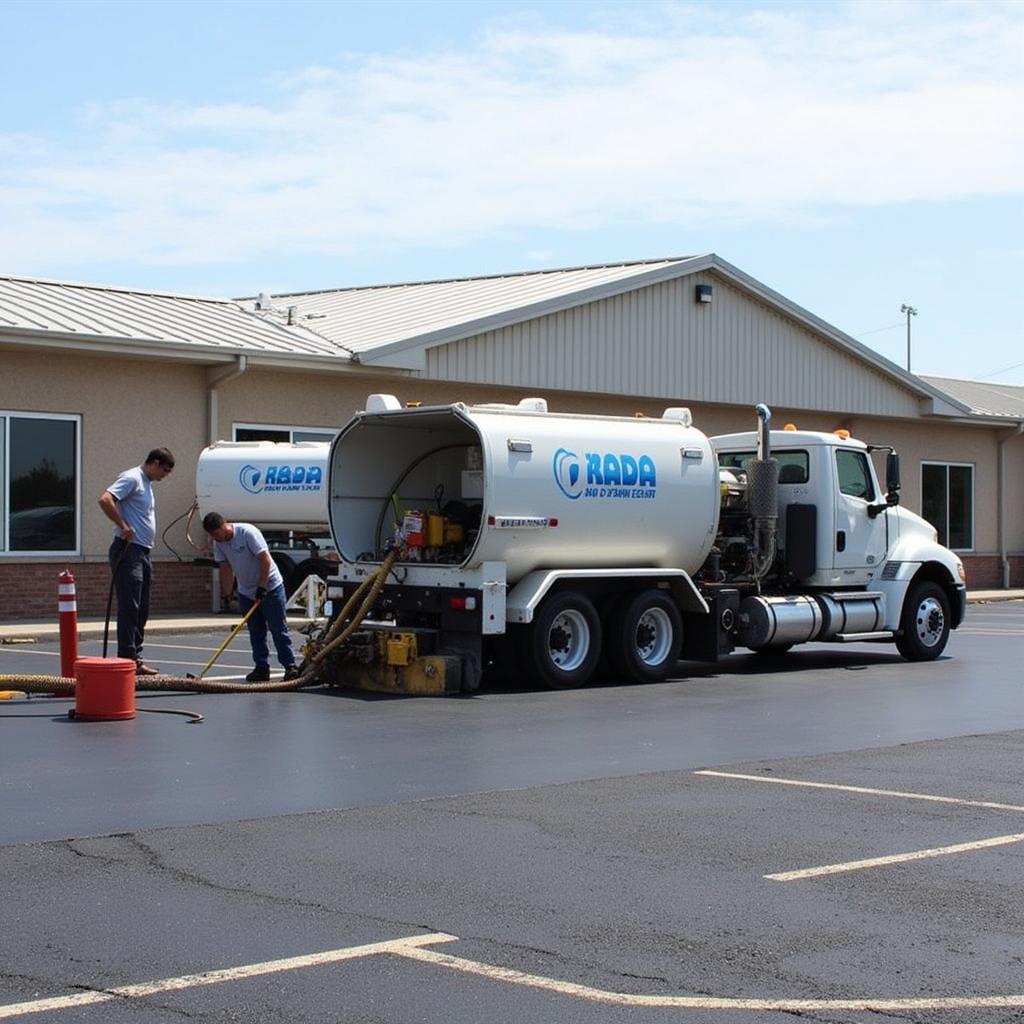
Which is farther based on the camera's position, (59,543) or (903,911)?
(59,543)

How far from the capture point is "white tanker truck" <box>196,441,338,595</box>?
2505 centimetres

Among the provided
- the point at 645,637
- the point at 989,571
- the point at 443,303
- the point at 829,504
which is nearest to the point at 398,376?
the point at 443,303

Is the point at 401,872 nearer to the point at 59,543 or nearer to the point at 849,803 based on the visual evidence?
the point at 849,803

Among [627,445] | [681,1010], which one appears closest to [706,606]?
[627,445]

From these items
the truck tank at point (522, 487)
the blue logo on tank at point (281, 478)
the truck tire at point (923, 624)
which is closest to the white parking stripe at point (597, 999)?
the truck tank at point (522, 487)

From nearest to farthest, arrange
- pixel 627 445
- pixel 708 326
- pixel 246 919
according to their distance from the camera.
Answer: pixel 246 919, pixel 627 445, pixel 708 326

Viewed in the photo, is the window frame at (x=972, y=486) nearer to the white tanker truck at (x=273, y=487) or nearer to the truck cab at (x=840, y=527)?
the white tanker truck at (x=273, y=487)

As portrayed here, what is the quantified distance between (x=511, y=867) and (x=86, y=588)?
1726 centimetres

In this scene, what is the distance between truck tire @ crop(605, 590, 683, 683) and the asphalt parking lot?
2.78 m

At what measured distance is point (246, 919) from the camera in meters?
6.93

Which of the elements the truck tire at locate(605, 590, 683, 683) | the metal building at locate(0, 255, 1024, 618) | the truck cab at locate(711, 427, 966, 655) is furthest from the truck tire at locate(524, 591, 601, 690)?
the metal building at locate(0, 255, 1024, 618)

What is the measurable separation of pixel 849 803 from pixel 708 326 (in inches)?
882

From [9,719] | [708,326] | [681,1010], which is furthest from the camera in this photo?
[708,326]

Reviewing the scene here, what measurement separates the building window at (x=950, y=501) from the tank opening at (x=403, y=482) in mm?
21492
